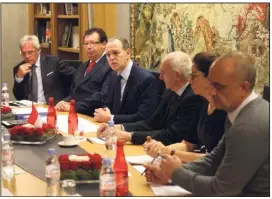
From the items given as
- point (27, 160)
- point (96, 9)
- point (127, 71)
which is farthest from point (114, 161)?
point (96, 9)

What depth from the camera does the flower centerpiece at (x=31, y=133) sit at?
9.30 feet

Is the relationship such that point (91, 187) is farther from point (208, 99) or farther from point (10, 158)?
point (208, 99)

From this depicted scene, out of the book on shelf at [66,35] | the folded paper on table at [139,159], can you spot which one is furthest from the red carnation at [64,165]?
the book on shelf at [66,35]

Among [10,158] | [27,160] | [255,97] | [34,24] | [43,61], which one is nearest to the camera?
[255,97]

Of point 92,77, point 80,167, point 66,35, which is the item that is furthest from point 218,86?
point 66,35

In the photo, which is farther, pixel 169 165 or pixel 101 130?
pixel 101 130

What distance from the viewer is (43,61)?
474 cm

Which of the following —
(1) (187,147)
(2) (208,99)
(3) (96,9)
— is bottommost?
(1) (187,147)

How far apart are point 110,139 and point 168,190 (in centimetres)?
80

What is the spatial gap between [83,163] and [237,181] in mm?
655

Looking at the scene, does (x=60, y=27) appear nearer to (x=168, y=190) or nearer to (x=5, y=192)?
(x=5, y=192)

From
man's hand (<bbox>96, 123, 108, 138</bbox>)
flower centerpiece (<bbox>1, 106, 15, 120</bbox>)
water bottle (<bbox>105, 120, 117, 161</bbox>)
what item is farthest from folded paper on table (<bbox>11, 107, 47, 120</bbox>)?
water bottle (<bbox>105, 120, 117, 161</bbox>)

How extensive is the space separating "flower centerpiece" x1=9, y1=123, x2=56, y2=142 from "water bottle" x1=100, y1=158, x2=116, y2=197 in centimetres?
110

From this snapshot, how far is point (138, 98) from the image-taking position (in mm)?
3574
